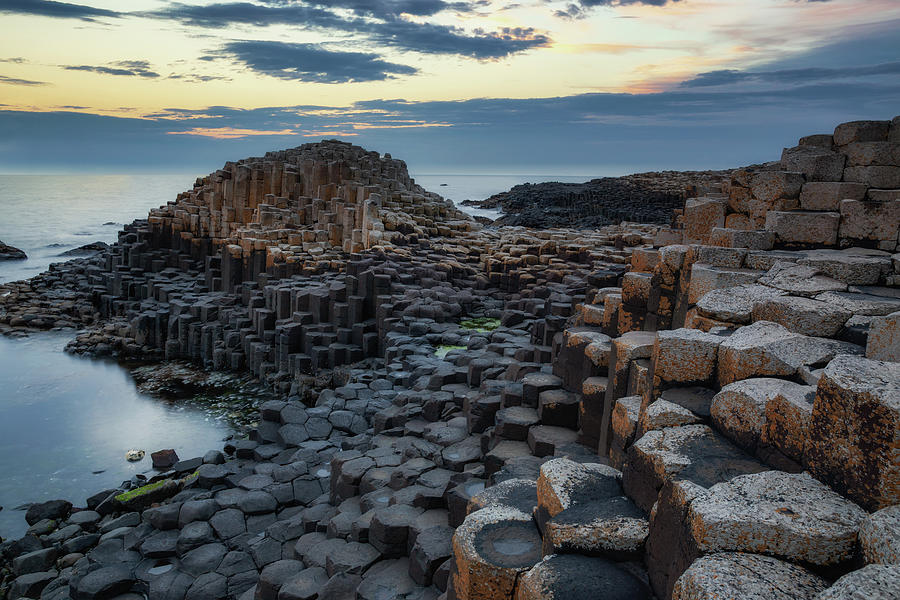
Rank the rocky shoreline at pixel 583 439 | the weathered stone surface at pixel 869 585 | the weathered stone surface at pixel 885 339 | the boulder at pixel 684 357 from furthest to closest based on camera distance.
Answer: the boulder at pixel 684 357
the weathered stone surface at pixel 885 339
the rocky shoreline at pixel 583 439
the weathered stone surface at pixel 869 585

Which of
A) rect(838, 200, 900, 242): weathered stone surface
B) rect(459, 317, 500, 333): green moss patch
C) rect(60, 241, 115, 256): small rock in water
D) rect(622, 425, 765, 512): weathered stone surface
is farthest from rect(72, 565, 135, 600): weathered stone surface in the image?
rect(60, 241, 115, 256): small rock in water

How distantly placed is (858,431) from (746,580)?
823 mm

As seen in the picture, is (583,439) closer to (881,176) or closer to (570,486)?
(570,486)

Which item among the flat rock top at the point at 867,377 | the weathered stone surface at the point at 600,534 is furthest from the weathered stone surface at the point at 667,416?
the flat rock top at the point at 867,377

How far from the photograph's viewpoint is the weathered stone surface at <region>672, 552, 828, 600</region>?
2143 millimetres

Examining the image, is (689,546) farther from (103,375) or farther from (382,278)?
(103,375)

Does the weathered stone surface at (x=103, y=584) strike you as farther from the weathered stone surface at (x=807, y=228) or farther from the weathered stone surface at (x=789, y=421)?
the weathered stone surface at (x=807, y=228)

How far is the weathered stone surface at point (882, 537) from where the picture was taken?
2.04m

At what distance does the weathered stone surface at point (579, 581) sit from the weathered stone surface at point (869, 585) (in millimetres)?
1054

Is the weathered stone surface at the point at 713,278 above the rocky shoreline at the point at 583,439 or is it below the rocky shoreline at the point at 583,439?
above

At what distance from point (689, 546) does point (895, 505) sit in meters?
0.79

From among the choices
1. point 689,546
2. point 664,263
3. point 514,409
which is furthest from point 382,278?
point 689,546

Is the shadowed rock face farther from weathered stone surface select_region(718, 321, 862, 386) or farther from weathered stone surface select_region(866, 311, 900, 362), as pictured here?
weathered stone surface select_region(866, 311, 900, 362)

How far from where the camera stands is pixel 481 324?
15.1 metres
